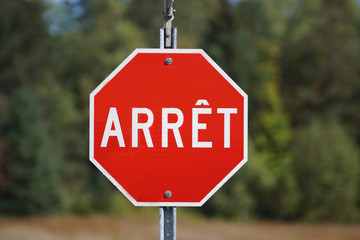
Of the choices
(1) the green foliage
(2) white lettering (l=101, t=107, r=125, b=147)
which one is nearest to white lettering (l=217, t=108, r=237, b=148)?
(2) white lettering (l=101, t=107, r=125, b=147)

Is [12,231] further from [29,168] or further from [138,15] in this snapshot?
[138,15]

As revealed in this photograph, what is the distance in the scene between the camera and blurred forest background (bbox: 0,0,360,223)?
1282 inches

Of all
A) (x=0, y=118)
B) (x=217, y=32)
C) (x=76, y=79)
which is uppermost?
(x=217, y=32)

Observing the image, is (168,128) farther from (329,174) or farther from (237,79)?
(237,79)

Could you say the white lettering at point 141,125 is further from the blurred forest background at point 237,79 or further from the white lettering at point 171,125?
the blurred forest background at point 237,79

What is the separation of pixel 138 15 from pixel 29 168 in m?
14.3

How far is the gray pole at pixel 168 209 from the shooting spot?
8.51 ft

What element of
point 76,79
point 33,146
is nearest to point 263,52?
point 76,79

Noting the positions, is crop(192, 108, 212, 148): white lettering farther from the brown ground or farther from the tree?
the tree

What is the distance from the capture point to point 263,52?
4222 cm

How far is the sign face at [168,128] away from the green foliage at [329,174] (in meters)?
33.0

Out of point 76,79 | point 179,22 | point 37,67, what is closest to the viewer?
point 37,67

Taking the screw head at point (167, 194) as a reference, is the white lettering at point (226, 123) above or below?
above

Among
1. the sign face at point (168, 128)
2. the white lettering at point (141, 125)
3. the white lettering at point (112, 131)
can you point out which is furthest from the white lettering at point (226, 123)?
the white lettering at point (112, 131)
